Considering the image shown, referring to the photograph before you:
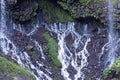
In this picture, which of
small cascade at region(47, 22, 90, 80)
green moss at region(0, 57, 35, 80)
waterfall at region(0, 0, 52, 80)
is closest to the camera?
green moss at region(0, 57, 35, 80)

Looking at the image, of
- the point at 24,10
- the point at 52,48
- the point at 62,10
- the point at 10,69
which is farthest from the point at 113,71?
the point at 24,10

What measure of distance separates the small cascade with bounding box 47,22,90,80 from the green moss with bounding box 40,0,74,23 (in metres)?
0.48

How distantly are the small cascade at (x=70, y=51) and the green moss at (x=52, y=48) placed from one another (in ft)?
0.94

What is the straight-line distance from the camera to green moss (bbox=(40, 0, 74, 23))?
1069 inches

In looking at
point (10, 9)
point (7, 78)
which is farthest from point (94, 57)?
point (7, 78)

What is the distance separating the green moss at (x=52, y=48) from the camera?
24141 millimetres

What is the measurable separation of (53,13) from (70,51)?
3.76m

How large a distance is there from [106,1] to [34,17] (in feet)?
17.6

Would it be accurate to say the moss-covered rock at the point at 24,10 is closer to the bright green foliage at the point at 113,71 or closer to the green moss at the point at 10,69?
the bright green foliage at the point at 113,71

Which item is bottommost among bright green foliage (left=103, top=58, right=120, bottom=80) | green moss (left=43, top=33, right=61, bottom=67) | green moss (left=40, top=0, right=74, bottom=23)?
bright green foliage (left=103, top=58, right=120, bottom=80)

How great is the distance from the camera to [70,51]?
83.0 feet

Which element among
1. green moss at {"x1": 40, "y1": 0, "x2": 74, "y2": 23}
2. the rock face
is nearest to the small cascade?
green moss at {"x1": 40, "y1": 0, "x2": 74, "y2": 23}

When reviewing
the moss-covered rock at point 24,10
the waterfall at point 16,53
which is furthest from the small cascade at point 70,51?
the moss-covered rock at point 24,10

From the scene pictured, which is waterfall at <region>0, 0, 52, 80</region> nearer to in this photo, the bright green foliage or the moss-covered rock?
the moss-covered rock
